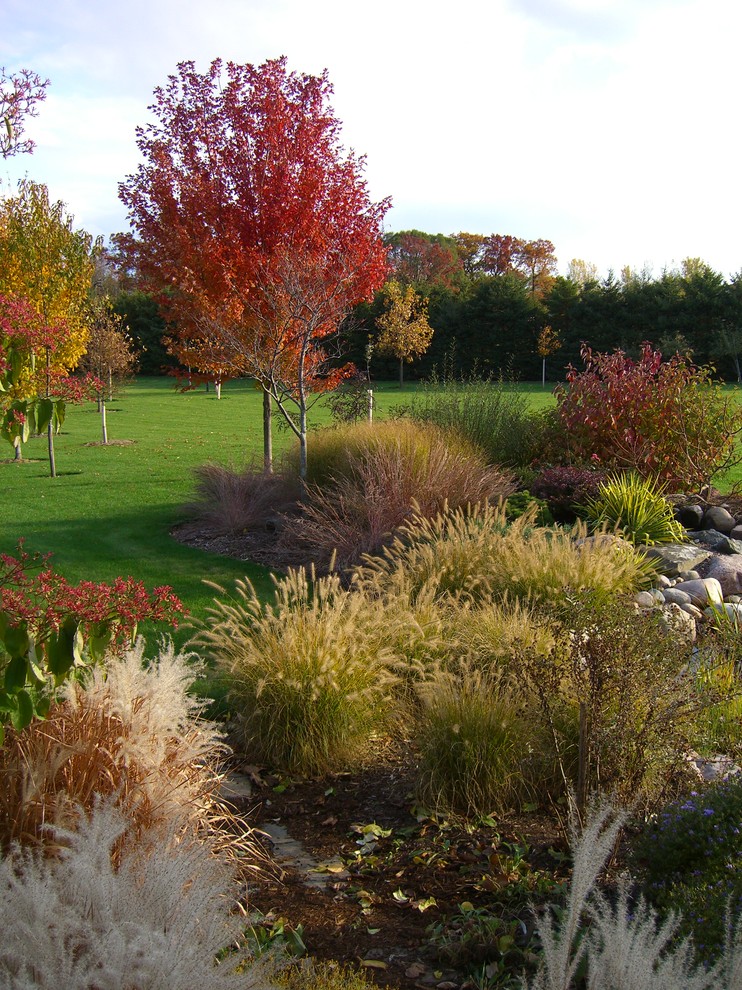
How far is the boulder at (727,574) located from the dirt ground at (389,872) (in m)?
4.30

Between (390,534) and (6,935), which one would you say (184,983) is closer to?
(6,935)

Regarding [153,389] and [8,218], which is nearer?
[8,218]

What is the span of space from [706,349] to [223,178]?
86.6ft

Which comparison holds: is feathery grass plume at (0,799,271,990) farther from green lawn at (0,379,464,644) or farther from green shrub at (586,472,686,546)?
green shrub at (586,472,686,546)

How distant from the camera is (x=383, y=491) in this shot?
917 centimetres

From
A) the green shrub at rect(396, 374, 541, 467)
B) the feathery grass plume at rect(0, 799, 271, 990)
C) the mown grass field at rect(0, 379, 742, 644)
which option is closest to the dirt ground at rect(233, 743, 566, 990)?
the feathery grass plume at rect(0, 799, 271, 990)

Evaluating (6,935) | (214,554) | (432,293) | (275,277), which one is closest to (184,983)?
(6,935)

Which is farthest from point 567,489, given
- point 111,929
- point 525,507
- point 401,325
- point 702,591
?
point 401,325

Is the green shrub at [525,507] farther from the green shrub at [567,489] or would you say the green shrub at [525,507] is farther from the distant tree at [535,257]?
the distant tree at [535,257]

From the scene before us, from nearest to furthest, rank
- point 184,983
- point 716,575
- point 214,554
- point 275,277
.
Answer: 1. point 184,983
2. point 716,575
3. point 214,554
4. point 275,277

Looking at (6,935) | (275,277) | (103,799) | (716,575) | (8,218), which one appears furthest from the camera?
(8,218)

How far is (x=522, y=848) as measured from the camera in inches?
148

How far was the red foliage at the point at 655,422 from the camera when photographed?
10562mm

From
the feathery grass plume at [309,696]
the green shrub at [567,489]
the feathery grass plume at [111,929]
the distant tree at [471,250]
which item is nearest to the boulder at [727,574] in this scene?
the green shrub at [567,489]
